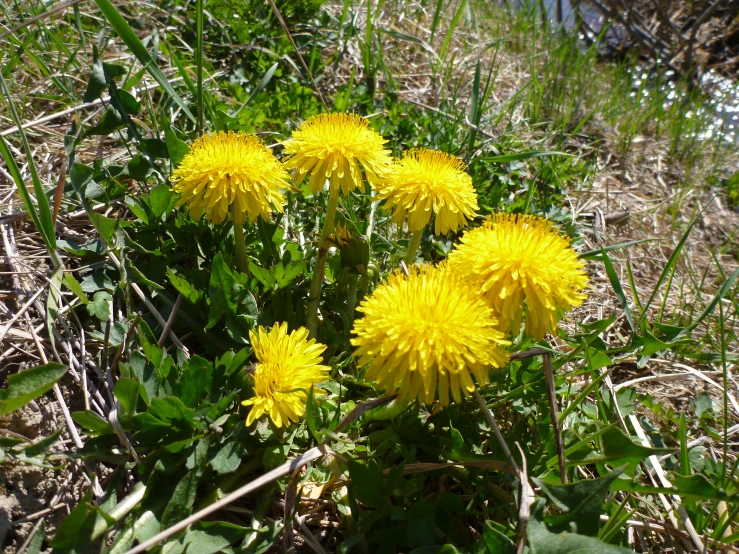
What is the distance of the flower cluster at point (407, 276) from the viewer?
46.5 inches

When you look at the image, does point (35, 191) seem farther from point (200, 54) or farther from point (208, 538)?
point (208, 538)

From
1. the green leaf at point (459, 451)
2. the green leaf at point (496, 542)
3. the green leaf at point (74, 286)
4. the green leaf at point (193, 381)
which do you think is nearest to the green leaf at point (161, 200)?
the green leaf at point (74, 286)

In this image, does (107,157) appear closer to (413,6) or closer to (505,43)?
(413,6)

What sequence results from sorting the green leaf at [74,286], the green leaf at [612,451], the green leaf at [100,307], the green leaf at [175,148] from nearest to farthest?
the green leaf at [612,451] < the green leaf at [74,286] < the green leaf at [100,307] < the green leaf at [175,148]

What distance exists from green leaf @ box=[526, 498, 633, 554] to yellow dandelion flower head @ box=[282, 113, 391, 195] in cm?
100

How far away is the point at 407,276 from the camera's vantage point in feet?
4.59

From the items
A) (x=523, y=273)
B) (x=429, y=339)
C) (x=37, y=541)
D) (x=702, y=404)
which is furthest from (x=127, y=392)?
(x=702, y=404)

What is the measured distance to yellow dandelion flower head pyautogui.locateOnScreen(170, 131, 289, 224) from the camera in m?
1.55

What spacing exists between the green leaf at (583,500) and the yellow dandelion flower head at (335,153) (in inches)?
38.3

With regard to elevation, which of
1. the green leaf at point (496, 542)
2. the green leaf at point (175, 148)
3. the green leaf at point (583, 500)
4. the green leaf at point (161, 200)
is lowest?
the green leaf at point (496, 542)

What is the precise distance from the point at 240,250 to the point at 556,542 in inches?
46.7

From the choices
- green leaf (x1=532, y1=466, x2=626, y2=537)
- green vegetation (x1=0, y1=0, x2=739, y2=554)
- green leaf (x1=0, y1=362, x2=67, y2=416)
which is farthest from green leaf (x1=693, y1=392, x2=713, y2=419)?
green leaf (x1=0, y1=362, x2=67, y2=416)

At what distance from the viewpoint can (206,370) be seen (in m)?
1.38

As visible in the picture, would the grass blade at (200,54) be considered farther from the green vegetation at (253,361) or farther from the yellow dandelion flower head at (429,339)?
the yellow dandelion flower head at (429,339)
